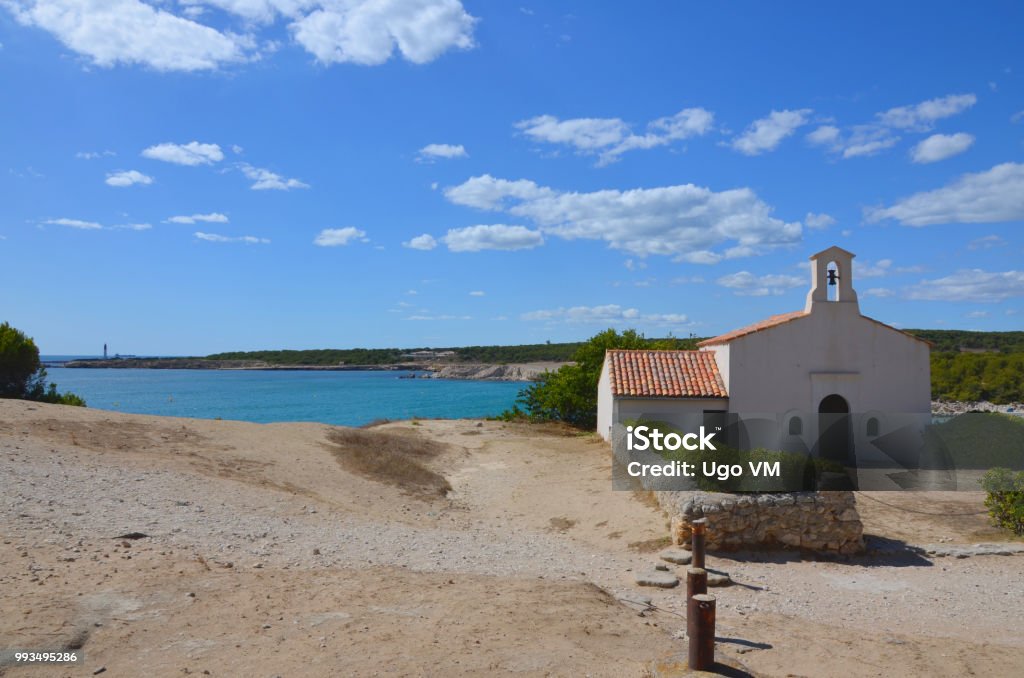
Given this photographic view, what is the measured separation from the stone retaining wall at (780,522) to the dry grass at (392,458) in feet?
25.8

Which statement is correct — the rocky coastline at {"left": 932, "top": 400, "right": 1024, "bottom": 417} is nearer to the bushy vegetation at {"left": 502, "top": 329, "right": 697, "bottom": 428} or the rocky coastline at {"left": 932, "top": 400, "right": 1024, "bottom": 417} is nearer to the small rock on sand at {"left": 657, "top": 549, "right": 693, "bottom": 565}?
the bushy vegetation at {"left": 502, "top": 329, "right": 697, "bottom": 428}

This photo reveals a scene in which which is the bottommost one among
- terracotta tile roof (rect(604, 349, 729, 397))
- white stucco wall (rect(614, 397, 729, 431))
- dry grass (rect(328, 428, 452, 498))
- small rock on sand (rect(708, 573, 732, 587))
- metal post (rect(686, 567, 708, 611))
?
small rock on sand (rect(708, 573, 732, 587))

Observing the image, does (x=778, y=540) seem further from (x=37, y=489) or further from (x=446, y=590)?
(x=37, y=489)

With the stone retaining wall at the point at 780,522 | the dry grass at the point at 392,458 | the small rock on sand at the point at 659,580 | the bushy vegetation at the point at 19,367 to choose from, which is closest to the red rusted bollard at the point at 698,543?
the small rock on sand at the point at 659,580

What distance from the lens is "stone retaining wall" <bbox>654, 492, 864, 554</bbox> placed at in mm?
12711

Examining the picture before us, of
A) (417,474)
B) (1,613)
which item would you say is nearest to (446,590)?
(1,613)

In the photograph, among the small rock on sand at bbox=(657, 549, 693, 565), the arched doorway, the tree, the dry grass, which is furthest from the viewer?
the tree

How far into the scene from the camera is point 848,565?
1242 centimetres

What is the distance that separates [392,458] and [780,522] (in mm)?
12050

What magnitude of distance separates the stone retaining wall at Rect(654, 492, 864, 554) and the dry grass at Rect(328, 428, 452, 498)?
7852 mm

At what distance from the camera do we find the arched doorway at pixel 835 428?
67.8ft

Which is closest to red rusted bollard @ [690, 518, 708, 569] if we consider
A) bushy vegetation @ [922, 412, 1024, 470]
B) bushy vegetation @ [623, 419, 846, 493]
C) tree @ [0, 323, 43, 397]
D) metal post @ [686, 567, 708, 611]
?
metal post @ [686, 567, 708, 611]

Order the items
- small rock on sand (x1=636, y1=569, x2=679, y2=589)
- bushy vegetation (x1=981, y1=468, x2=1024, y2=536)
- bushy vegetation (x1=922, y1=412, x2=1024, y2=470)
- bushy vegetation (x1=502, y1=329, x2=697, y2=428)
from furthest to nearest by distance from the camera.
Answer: bushy vegetation (x1=502, y1=329, x2=697, y2=428) → bushy vegetation (x1=922, y1=412, x2=1024, y2=470) → bushy vegetation (x1=981, y1=468, x2=1024, y2=536) → small rock on sand (x1=636, y1=569, x2=679, y2=589)

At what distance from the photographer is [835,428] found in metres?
20.8
